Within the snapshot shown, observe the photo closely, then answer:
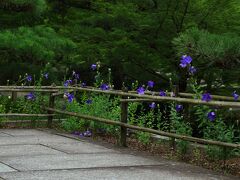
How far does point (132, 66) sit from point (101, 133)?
6.98 m

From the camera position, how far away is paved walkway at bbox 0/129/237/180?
260 inches

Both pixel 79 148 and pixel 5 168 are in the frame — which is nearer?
pixel 5 168

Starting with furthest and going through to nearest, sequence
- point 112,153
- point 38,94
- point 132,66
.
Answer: point 132,66 → point 38,94 → point 112,153

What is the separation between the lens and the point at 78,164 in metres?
7.37

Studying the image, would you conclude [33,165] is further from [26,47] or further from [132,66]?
[132,66]

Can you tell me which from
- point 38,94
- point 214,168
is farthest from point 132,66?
point 214,168

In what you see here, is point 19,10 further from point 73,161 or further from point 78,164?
point 78,164

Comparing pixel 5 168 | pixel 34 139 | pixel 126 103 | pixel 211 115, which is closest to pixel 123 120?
pixel 126 103

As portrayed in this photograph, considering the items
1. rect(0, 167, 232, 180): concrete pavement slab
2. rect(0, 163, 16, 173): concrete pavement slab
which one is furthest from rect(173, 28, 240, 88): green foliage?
rect(0, 163, 16, 173): concrete pavement slab

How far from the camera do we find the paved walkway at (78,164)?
661 centimetres

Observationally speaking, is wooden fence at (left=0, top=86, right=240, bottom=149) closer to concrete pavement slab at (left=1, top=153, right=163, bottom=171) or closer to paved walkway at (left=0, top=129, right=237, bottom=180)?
paved walkway at (left=0, top=129, right=237, bottom=180)

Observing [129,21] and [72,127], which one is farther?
[129,21]

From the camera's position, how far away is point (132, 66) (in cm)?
1730

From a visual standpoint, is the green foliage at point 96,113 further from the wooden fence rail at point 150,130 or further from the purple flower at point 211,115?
the purple flower at point 211,115
